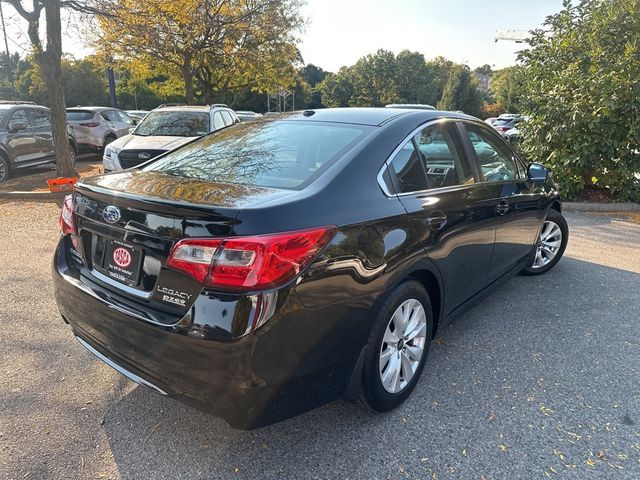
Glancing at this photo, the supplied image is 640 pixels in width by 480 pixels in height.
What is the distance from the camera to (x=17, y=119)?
10.2 m

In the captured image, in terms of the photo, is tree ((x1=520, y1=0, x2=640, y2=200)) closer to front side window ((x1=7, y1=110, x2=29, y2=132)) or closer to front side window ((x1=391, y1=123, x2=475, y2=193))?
front side window ((x1=391, y1=123, x2=475, y2=193))

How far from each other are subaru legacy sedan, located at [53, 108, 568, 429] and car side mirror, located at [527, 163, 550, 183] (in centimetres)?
120

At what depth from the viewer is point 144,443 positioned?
2338 millimetres

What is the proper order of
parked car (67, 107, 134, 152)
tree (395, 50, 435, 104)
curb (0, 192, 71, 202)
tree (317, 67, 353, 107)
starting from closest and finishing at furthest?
curb (0, 192, 71, 202), parked car (67, 107, 134, 152), tree (395, 50, 435, 104), tree (317, 67, 353, 107)

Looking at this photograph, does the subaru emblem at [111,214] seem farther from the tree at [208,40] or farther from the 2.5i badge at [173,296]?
the tree at [208,40]

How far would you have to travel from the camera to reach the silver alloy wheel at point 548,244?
4.77 meters

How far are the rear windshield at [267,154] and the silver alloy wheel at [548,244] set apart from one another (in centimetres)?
293

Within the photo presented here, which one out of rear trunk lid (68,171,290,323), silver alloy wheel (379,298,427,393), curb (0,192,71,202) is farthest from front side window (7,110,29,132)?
silver alloy wheel (379,298,427,393)

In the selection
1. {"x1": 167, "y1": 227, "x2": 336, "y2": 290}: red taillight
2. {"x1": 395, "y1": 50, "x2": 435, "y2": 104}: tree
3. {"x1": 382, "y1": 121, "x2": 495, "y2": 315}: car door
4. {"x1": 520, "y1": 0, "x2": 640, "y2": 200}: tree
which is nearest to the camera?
{"x1": 167, "y1": 227, "x2": 336, "y2": 290}: red taillight

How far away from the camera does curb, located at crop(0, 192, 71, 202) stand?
827 centimetres

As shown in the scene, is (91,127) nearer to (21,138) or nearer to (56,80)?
(21,138)

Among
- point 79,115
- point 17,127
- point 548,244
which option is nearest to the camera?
point 548,244

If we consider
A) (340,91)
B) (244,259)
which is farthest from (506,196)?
(340,91)

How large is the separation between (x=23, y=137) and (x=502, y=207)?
1062cm
